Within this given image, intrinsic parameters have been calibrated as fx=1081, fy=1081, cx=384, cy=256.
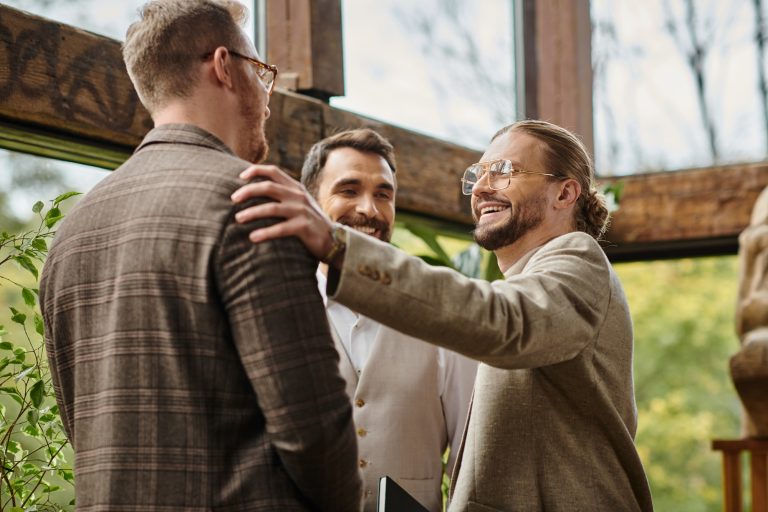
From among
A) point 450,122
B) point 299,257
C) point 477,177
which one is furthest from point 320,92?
point 299,257

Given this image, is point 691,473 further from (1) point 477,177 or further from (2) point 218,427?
(2) point 218,427

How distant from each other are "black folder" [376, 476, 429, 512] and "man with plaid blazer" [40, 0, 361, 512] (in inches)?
7.3

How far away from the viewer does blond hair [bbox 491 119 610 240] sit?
6.55 ft

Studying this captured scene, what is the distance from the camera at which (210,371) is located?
1312 millimetres

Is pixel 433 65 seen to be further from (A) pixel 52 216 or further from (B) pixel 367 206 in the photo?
(A) pixel 52 216

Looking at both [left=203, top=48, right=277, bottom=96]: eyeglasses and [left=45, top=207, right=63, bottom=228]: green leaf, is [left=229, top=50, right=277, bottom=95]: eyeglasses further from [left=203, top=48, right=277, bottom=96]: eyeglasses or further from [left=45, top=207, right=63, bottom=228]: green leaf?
[left=45, top=207, right=63, bottom=228]: green leaf

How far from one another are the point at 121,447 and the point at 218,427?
0.41 ft

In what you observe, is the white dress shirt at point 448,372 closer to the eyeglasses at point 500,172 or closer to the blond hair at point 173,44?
the eyeglasses at point 500,172

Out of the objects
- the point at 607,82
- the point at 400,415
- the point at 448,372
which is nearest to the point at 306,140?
the point at 448,372

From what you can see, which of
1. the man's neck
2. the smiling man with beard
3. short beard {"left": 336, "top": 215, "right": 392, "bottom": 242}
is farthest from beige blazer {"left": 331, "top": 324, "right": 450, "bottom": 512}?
the man's neck

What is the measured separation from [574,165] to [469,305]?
64cm

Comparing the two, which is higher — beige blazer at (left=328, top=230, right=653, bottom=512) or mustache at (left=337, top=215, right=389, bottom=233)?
mustache at (left=337, top=215, right=389, bottom=233)

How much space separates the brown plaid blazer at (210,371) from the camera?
1294mm

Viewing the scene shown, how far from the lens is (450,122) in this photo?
16.9ft
